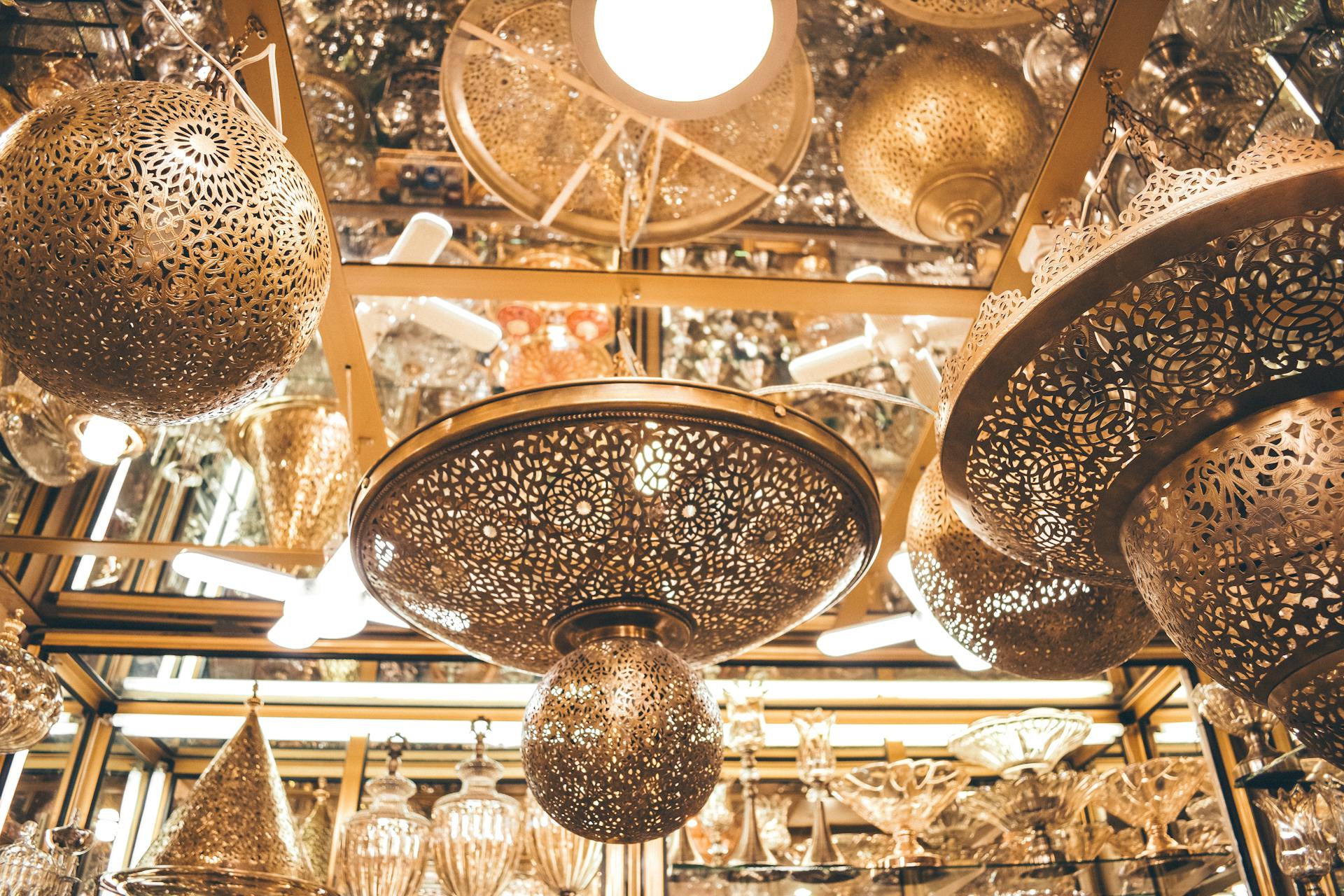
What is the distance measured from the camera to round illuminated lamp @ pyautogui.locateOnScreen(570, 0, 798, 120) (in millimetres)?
921

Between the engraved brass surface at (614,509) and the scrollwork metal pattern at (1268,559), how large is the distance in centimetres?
Result: 32

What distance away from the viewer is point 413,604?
42.6 inches

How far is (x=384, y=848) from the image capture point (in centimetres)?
234

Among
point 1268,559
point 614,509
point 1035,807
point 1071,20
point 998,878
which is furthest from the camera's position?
point 1035,807

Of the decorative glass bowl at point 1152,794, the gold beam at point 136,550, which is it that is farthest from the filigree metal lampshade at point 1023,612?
the decorative glass bowl at point 1152,794

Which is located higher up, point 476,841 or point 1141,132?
point 1141,132

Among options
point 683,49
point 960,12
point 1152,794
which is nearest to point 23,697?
point 683,49

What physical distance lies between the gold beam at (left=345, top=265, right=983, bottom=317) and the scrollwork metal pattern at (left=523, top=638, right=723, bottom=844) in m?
0.71

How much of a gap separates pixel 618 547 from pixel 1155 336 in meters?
0.50

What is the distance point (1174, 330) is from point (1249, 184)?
0.10 m

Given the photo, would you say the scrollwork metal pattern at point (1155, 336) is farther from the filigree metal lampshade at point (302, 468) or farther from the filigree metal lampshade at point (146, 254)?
the filigree metal lampshade at point (302, 468)

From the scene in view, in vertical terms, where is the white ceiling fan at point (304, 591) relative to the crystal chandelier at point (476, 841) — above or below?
above

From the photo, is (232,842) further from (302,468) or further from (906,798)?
(906,798)

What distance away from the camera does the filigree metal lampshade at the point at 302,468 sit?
7.39ft
